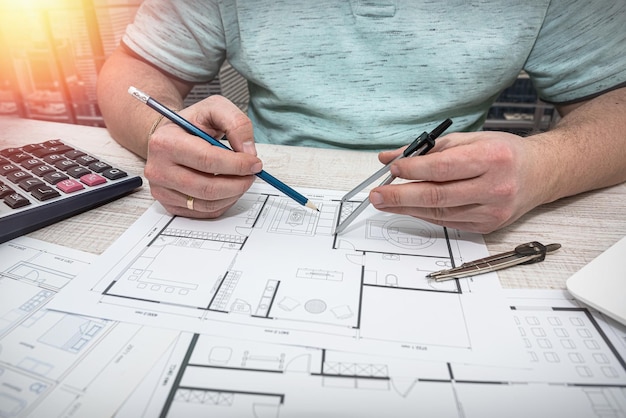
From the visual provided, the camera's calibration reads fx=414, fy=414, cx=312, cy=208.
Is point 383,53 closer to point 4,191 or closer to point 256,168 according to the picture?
point 256,168

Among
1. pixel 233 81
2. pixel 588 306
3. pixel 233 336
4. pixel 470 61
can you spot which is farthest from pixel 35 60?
pixel 588 306

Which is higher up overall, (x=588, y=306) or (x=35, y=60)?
(x=35, y=60)

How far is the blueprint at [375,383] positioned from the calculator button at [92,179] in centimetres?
30

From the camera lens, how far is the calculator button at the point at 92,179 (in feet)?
1.82

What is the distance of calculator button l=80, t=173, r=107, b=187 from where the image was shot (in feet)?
1.82

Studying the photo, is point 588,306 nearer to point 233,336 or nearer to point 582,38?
point 233,336

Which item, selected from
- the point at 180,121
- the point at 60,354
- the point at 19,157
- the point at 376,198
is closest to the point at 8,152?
the point at 19,157

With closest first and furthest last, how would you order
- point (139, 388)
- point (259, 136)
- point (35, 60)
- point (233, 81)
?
point (139, 388), point (259, 136), point (233, 81), point (35, 60)

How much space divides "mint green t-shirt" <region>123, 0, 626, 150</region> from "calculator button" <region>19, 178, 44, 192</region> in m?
0.36

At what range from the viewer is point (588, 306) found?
392 millimetres

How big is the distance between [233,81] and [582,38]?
44.0 inches

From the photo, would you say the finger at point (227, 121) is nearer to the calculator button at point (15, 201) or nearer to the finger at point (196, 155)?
the finger at point (196, 155)

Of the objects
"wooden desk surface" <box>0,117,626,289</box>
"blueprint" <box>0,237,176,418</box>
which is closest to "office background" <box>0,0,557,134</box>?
"wooden desk surface" <box>0,117,626,289</box>

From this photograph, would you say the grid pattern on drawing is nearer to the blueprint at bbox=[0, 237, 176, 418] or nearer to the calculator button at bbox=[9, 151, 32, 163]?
the blueprint at bbox=[0, 237, 176, 418]
